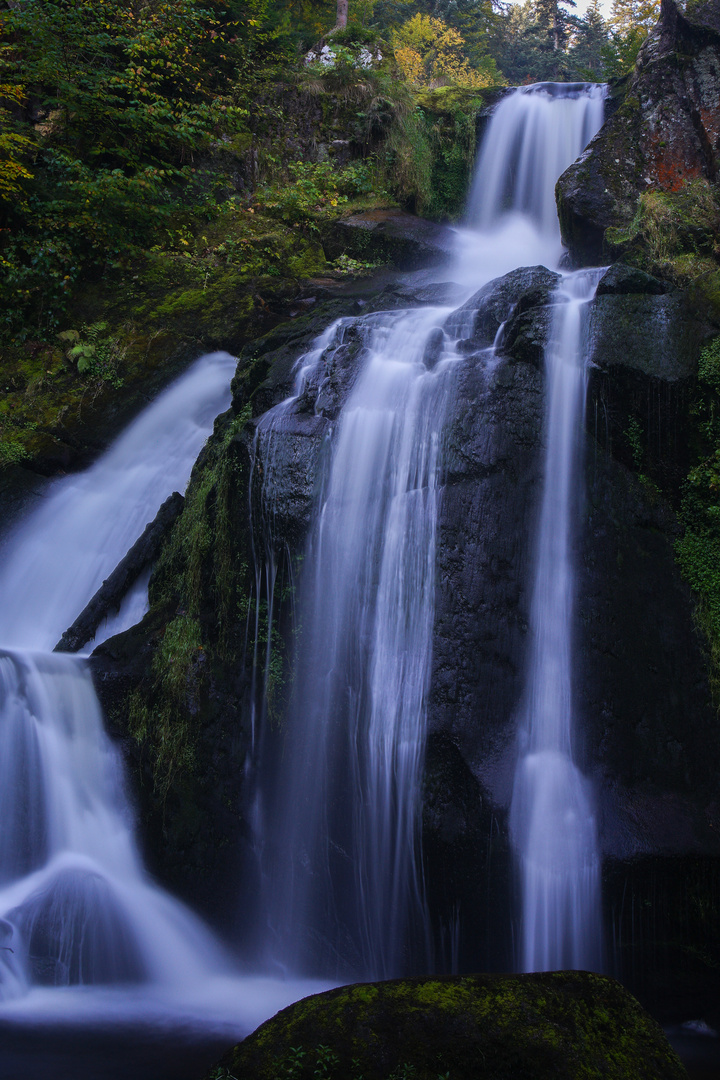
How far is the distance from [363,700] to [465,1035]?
8.39 ft

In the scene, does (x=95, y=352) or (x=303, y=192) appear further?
(x=303, y=192)

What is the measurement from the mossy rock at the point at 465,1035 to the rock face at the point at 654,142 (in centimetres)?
876

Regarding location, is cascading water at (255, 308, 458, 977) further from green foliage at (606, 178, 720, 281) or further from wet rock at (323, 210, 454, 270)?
wet rock at (323, 210, 454, 270)

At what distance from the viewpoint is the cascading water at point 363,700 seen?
505 centimetres

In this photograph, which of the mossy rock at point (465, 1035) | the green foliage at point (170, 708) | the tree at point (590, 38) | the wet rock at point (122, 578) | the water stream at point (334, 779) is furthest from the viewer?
the tree at point (590, 38)

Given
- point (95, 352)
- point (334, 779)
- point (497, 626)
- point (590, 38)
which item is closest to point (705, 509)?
point (497, 626)

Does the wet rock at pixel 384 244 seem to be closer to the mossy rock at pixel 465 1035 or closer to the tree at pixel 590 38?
the mossy rock at pixel 465 1035

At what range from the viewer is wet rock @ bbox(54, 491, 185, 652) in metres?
6.70

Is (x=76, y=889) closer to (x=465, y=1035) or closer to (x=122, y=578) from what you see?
(x=122, y=578)

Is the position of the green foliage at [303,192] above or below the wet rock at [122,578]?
above

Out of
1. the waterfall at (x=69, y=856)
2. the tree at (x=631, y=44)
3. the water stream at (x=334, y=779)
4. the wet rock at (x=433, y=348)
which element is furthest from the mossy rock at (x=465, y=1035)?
the tree at (x=631, y=44)

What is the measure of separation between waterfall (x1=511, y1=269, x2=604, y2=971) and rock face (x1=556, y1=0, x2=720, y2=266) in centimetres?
442

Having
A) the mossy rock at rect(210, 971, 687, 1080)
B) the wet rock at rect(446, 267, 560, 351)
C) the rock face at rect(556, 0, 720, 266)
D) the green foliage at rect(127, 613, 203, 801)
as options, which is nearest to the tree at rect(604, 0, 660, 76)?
the rock face at rect(556, 0, 720, 266)

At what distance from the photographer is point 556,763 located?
503 centimetres
